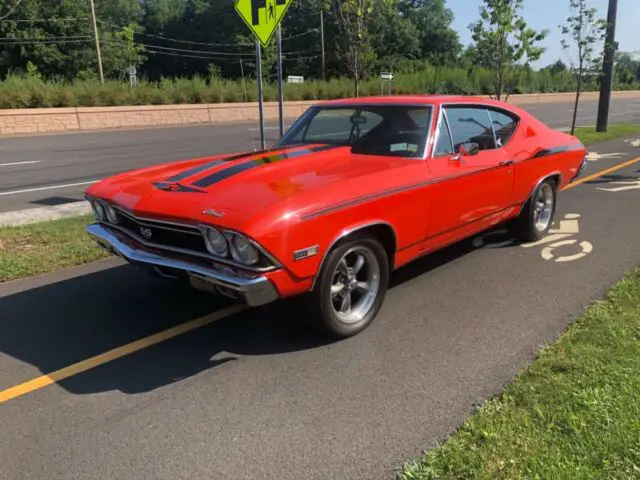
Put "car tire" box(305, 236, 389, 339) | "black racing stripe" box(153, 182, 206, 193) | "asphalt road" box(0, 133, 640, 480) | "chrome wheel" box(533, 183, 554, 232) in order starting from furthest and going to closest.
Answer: "chrome wheel" box(533, 183, 554, 232) → "black racing stripe" box(153, 182, 206, 193) → "car tire" box(305, 236, 389, 339) → "asphalt road" box(0, 133, 640, 480)

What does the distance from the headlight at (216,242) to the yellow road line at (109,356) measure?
0.95m

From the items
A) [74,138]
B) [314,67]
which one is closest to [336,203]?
[74,138]

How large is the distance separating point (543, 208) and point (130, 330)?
4.68 meters

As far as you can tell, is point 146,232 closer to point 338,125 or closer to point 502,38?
point 338,125

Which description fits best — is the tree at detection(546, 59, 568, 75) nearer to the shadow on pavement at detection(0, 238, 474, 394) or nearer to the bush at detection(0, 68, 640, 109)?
the bush at detection(0, 68, 640, 109)

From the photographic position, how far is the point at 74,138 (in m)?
20.2

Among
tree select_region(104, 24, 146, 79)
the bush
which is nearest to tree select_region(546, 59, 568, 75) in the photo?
the bush

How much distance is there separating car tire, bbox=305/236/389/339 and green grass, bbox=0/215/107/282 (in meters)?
3.08

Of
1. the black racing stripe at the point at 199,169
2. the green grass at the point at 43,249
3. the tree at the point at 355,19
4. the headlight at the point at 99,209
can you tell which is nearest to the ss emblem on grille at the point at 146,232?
the black racing stripe at the point at 199,169

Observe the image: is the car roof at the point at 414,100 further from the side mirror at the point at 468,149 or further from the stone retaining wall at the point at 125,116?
the stone retaining wall at the point at 125,116

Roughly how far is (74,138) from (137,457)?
19805 millimetres

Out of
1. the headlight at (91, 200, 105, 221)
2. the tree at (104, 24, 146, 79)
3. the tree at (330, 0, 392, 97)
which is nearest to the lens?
the headlight at (91, 200, 105, 221)

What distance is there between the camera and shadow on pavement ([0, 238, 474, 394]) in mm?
3492

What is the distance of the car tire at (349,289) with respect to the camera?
3600mm
